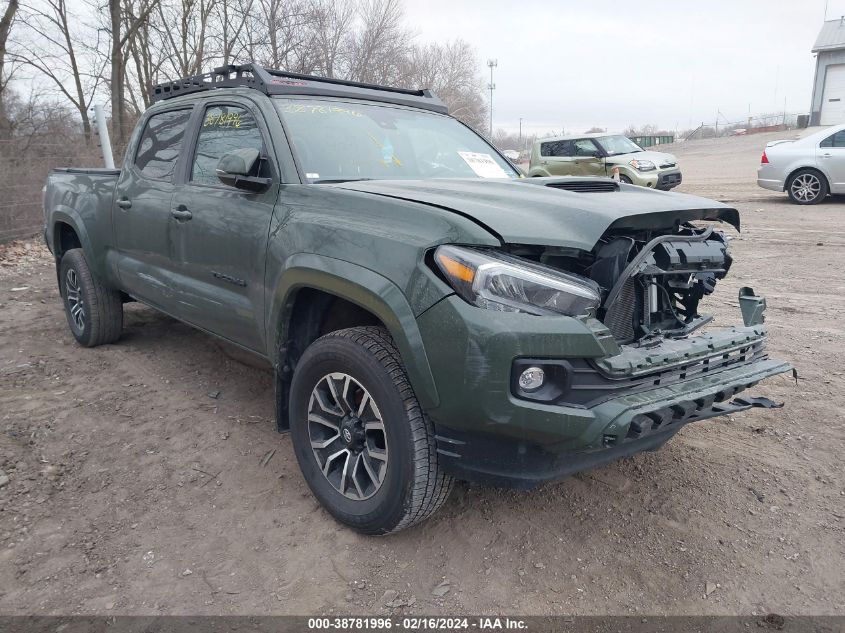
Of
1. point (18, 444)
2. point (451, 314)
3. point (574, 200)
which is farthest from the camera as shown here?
point (18, 444)

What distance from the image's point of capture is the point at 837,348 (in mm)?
4781

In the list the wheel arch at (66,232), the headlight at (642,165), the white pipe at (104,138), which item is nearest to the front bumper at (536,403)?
the wheel arch at (66,232)

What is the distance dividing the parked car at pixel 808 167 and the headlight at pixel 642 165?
2335mm

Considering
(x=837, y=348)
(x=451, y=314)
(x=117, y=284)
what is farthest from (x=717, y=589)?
(x=117, y=284)

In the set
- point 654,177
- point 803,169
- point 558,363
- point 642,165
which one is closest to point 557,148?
point 642,165

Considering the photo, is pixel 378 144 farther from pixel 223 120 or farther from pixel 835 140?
pixel 835 140

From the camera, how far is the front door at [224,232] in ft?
10.3

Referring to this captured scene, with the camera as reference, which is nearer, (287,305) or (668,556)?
(668,556)

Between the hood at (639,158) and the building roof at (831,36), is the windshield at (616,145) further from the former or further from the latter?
the building roof at (831,36)

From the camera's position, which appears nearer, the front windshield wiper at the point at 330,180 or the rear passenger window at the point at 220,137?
A: the front windshield wiper at the point at 330,180

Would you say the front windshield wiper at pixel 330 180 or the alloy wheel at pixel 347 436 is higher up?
the front windshield wiper at pixel 330 180

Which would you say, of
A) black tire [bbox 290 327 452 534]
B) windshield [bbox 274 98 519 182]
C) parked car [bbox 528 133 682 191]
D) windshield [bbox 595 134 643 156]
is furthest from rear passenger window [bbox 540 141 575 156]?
black tire [bbox 290 327 452 534]

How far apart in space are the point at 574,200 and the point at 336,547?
5.78ft

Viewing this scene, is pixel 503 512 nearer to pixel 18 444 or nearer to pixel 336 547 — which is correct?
pixel 336 547
